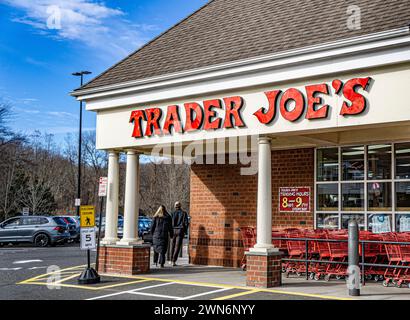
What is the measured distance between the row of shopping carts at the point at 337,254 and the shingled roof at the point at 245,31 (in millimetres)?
4425

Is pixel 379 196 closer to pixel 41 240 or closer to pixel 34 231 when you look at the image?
pixel 41 240

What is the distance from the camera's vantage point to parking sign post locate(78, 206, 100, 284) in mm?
12319

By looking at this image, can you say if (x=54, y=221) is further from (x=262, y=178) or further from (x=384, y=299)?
(x=384, y=299)

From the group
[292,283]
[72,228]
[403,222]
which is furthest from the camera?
[72,228]

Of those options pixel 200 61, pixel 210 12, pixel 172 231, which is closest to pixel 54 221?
pixel 172 231

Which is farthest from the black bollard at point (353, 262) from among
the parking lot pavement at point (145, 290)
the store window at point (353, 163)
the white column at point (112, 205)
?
the white column at point (112, 205)

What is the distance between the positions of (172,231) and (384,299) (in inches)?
297

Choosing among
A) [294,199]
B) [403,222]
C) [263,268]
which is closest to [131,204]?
[263,268]

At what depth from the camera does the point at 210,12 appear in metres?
16.7

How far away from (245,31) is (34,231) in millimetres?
17451

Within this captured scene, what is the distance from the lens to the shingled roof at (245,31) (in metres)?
11.1

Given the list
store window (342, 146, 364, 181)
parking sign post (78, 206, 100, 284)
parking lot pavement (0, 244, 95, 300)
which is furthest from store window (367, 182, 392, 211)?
parking lot pavement (0, 244, 95, 300)

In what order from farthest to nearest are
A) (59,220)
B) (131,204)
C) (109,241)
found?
(59,220) < (109,241) < (131,204)

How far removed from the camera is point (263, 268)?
11117 millimetres
